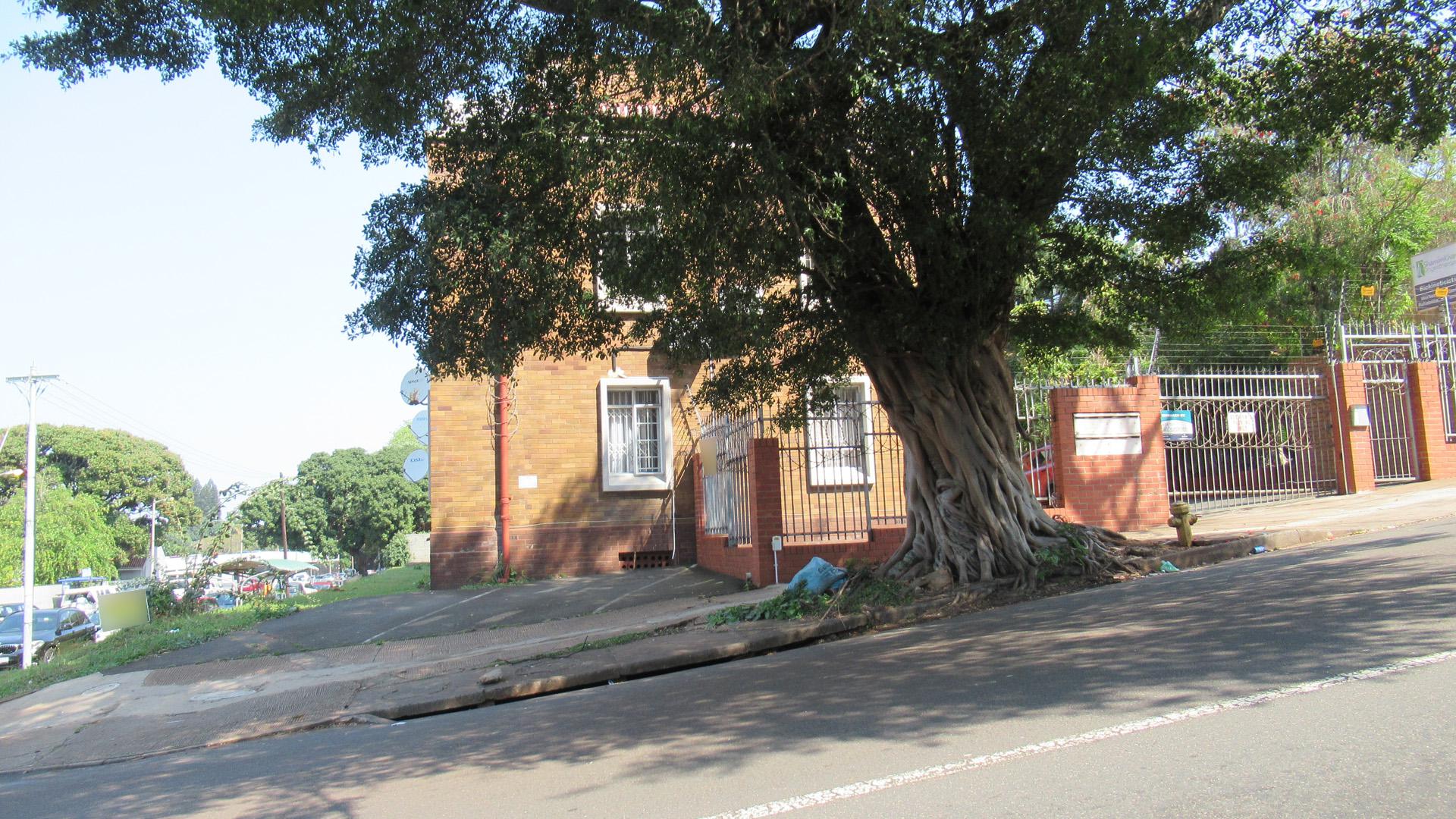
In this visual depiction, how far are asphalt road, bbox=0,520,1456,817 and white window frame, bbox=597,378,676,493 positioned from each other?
8.56 m

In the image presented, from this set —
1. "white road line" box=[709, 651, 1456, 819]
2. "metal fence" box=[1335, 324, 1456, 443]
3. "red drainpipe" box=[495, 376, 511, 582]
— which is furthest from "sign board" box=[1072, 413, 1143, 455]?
"red drainpipe" box=[495, 376, 511, 582]

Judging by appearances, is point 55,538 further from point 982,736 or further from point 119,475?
point 982,736

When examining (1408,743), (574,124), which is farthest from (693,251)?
(1408,743)

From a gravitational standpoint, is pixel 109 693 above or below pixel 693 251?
below

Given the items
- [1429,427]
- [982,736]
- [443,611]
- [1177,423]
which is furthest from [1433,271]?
[982,736]

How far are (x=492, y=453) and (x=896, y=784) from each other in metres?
13.0

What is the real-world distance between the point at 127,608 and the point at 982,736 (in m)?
15.5

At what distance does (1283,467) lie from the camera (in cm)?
1603

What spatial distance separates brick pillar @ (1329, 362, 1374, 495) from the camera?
15789mm

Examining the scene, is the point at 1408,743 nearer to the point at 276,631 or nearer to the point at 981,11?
the point at 981,11

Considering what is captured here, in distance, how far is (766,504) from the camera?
12930 mm

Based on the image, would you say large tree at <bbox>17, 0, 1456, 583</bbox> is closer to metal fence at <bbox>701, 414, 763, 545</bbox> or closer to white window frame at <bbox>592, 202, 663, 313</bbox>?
white window frame at <bbox>592, 202, 663, 313</bbox>

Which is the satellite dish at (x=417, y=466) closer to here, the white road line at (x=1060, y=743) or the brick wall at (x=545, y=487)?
the brick wall at (x=545, y=487)

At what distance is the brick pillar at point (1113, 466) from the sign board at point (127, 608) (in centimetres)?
1442
